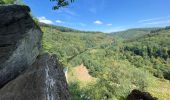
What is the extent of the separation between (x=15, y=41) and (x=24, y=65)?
1.09 meters

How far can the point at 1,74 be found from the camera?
30.3 ft

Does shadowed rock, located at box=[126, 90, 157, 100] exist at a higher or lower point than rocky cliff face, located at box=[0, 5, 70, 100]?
lower

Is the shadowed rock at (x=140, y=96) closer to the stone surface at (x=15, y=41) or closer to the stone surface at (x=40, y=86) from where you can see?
the stone surface at (x=15, y=41)

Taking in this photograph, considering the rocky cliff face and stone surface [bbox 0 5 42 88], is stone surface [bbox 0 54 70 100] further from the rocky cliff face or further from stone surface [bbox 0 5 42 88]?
stone surface [bbox 0 5 42 88]

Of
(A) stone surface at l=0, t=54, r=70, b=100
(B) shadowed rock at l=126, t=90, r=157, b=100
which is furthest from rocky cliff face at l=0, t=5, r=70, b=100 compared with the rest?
(B) shadowed rock at l=126, t=90, r=157, b=100

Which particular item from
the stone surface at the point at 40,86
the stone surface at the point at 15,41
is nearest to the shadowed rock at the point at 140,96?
the stone surface at the point at 15,41

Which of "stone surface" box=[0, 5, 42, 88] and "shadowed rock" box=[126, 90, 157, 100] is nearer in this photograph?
"stone surface" box=[0, 5, 42, 88]

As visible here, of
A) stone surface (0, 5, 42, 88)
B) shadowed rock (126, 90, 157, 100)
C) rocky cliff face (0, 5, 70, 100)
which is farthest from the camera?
shadowed rock (126, 90, 157, 100)

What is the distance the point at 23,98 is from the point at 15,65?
2.43 meters

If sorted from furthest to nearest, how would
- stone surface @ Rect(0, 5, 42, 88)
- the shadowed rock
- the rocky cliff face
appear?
1. the shadowed rock
2. stone surface @ Rect(0, 5, 42, 88)
3. the rocky cliff face

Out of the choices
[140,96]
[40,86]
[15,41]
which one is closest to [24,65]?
[15,41]

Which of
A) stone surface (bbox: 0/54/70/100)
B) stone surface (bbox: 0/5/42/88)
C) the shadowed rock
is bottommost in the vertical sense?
the shadowed rock

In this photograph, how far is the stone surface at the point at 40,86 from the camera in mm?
7715

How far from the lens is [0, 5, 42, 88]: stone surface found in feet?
31.2
